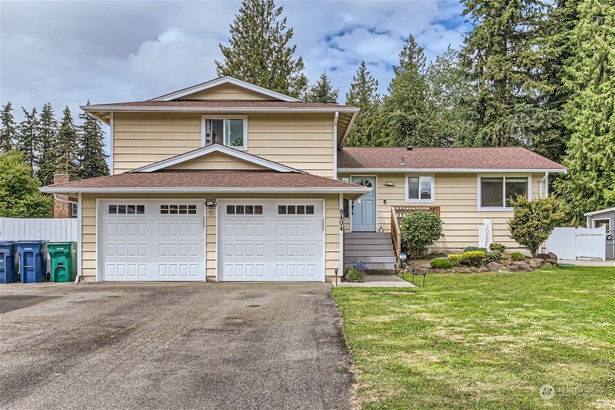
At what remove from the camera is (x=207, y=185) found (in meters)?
12.3

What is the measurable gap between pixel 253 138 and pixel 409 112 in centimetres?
2417

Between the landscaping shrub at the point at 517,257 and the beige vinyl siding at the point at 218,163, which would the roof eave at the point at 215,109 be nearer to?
the beige vinyl siding at the point at 218,163

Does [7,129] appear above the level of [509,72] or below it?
below

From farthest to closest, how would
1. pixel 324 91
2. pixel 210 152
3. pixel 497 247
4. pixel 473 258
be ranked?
pixel 324 91, pixel 497 247, pixel 473 258, pixel 210 152

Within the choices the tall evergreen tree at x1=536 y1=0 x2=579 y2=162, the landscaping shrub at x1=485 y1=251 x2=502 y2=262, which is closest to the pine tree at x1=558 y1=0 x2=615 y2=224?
the tall evergreen tree at x1=536 y1=0 x2=579 y2=162

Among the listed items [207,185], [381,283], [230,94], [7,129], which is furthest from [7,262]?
[7,129]

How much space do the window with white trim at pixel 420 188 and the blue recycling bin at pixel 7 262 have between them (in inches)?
503

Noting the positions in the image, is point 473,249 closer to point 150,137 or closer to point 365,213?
point 365,213

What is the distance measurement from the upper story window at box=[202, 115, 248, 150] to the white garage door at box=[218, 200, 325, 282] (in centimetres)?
288

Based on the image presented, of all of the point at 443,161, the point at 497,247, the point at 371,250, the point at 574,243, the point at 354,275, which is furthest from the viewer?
the point at 574,243

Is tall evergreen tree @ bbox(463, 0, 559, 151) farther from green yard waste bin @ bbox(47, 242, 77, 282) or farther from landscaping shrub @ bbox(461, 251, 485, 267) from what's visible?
green yard waste bin @ bbox(47, 242, 77, 282)

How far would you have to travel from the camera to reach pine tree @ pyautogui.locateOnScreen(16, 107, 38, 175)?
4722 cm

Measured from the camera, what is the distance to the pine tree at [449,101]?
3012cm

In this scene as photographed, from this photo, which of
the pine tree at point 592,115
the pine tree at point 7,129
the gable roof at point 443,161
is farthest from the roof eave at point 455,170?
the pine tree at point 7,129
